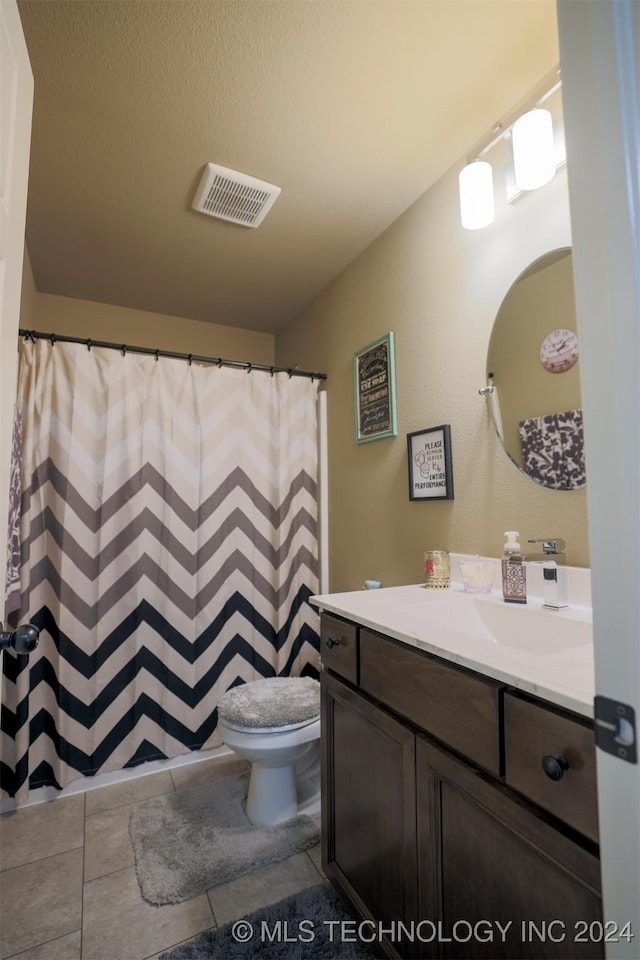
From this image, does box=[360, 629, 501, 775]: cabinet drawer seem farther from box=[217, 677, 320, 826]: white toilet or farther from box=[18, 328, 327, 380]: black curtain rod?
box=[18, 328, 327, 380]: black curtain rod

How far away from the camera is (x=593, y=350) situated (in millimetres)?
495

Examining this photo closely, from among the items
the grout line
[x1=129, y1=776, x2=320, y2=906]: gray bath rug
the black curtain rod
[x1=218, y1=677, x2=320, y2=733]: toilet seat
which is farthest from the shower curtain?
[x1=218, y1=677, x2=320, y2=733]: toilet seat

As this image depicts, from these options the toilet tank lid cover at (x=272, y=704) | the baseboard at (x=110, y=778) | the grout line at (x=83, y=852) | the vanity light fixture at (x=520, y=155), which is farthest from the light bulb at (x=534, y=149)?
the baseboard at (x=110, y=778)

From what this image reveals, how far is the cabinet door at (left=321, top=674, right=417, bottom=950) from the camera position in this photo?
38.5 inches

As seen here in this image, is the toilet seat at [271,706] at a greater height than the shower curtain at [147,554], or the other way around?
the shower curtain at [147,554]

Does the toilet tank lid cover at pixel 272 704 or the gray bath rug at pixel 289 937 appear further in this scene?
the toilet tank lid cover at pixel 272 704

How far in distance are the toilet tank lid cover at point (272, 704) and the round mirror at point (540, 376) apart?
1.13m

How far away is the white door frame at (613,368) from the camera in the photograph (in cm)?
46

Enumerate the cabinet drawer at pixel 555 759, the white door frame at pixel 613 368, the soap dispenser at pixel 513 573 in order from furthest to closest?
the soap dispenser at pixel 513 573 < the cabinet drawer at pixel 555 759 < the white door frame at pixel 613 368

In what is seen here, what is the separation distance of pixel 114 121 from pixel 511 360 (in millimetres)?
1465

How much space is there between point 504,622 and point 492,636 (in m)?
0.06

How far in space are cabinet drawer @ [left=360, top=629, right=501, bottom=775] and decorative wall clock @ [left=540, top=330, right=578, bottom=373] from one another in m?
0.88

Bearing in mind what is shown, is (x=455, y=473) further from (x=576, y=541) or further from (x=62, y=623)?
(x=62, y=623)

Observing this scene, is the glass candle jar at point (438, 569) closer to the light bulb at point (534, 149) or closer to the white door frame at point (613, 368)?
the white door frame at point (613, 368)
